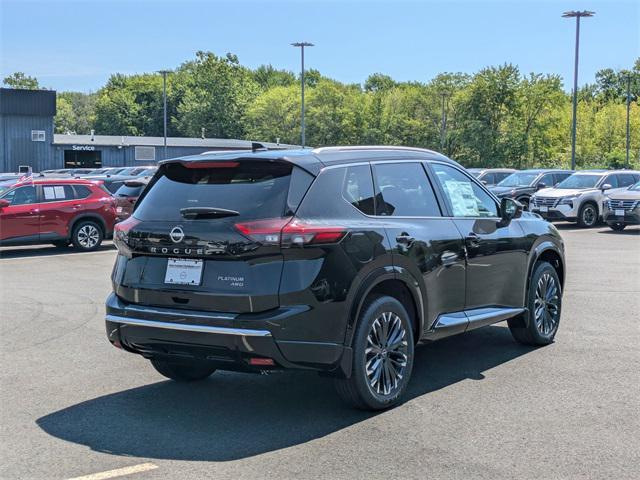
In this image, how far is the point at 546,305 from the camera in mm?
7871

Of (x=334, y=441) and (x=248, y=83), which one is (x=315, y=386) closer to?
(x=334, y=441)

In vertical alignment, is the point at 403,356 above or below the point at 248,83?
below

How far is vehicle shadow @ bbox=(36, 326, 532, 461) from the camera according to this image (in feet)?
16.4

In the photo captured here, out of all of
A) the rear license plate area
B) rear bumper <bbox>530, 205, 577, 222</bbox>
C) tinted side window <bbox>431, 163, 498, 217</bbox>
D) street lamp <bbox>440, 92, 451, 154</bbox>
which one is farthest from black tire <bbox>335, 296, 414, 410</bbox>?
street lamp <bbox>440, 92, 451, 154</bbox>

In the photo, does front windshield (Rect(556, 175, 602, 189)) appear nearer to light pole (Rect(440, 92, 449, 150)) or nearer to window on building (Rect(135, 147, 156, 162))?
light pole (Rect(440, 92, 449, 150))

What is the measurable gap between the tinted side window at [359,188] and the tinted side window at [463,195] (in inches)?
40.4

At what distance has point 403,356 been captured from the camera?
5.85m

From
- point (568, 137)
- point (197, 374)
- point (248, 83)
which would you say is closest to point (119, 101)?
point (248, 83)

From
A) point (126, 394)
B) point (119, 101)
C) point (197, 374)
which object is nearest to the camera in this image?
point (126, 394)

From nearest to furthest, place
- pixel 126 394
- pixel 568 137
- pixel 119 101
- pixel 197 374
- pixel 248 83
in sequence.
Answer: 1. pixel 126 394
2. pixel 197 374
3. pixel 568 137
4. pixel 248 83
5. pixel 119 101

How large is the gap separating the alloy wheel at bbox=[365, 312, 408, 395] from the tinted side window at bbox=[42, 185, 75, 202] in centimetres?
1374

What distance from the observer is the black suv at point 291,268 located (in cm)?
511

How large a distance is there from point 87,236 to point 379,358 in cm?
1398

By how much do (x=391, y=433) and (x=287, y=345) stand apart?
0.87 meters
